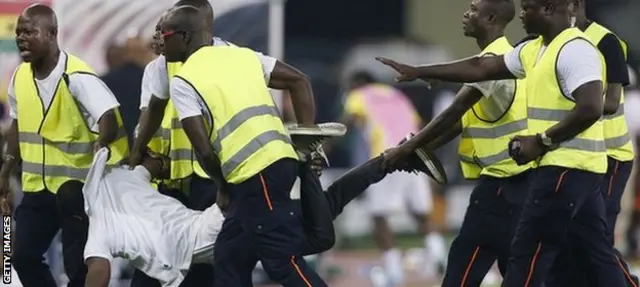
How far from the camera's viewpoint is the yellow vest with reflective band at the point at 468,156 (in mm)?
9695

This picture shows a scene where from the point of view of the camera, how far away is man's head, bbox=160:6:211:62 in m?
8.98

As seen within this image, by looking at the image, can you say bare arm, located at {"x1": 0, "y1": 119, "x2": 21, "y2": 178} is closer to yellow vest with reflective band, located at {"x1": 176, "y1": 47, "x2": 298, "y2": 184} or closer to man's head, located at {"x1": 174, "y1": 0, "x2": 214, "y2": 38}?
man's head, located at {"x1": 174, "y1": 0, "x2": 214, "y2": 38}

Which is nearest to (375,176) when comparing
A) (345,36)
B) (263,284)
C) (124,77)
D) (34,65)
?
(34,65)

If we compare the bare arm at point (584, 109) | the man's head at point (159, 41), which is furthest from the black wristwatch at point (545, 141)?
the man's head at point (159, 41)

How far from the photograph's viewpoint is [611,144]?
984 centimetres

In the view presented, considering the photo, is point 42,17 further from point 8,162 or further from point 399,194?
point 399,194

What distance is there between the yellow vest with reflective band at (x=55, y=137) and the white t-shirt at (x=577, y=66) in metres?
2.59

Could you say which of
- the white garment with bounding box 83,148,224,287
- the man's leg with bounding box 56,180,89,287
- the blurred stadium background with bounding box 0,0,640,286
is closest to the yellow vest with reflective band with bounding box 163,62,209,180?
the white garment with bounding box 83,148,224,287

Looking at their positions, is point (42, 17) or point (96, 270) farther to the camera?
point (42, 17)

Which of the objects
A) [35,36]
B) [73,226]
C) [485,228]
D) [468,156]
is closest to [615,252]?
[485,228]

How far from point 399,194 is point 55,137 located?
21.1 feet

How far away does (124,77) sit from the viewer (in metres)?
12.5

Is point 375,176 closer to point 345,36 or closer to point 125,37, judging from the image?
point 125,37

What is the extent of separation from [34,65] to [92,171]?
32.1 inches
